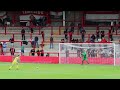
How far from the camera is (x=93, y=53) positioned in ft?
97.0

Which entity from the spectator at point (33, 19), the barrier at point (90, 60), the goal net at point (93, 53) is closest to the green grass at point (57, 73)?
the barrier at point (90, 60)

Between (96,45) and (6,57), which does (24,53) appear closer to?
(6,57)

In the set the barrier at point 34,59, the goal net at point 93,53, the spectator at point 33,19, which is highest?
the spectator at point 33,19

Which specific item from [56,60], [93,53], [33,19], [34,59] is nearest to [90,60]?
[93,53]

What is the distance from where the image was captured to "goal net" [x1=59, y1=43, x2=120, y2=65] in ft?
95.9

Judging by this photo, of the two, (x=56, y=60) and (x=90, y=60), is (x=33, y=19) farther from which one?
(x=90, y=60)

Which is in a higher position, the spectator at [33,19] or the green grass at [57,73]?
the spectator at [33,19]

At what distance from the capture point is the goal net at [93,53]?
1150 inches

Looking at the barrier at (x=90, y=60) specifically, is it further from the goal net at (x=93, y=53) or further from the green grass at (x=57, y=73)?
the green grass at (x=57, y=73)

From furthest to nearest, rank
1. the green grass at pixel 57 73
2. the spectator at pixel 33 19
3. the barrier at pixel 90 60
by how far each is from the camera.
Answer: the spectator at pixel 33 19 < the barrier at pixel 90 60 < the green grass at pixel 57 73

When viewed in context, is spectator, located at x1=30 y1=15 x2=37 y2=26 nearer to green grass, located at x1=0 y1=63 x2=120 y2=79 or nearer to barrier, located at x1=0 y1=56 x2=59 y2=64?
barrier, located at x1=0 y1=56 x2=59 y2=64

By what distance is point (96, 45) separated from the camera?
1194 inches

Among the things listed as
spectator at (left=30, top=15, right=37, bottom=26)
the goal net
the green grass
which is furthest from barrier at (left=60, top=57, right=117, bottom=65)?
spectator at (left=30, top=15, right=37, bottom=26)
